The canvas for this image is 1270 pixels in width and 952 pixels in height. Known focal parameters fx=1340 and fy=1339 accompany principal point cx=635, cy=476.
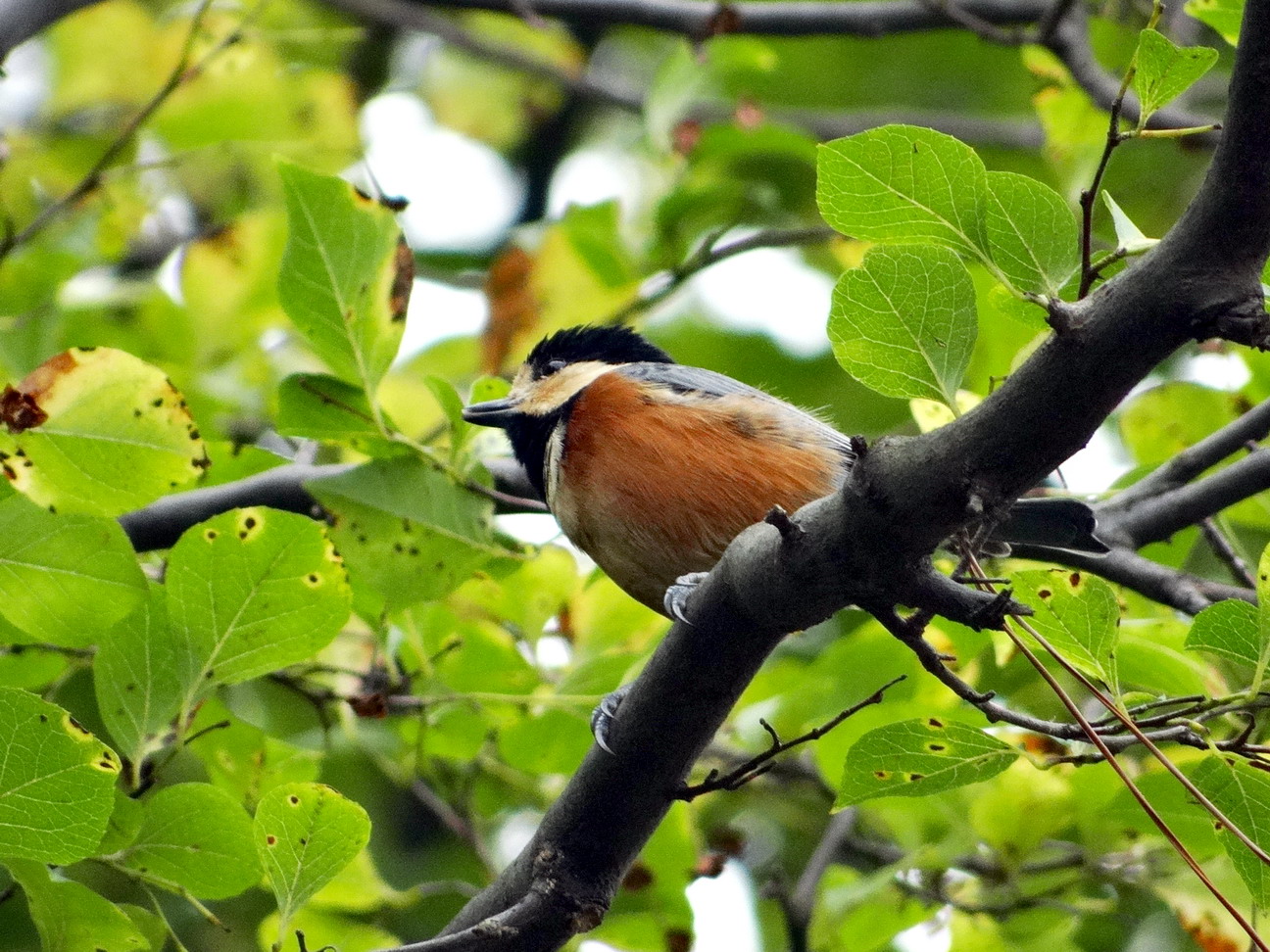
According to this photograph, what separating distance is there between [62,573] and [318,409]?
78 centimetres

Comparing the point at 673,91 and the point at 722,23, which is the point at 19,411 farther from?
the point at 722,23

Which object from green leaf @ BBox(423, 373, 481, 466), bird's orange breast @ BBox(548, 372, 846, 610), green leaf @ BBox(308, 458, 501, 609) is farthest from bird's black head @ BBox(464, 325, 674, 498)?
green leaf @ BBox(308, 458, 501, 609)

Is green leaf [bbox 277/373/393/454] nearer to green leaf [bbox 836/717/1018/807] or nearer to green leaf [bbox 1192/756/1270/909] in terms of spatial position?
green leaf [bbox 836/717/1018/807]

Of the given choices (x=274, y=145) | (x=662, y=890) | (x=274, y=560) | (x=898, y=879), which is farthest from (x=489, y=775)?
(x=274, y=145)

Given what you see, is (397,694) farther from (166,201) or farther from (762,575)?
(166,201)

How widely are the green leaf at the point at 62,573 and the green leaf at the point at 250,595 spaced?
0.10 meters

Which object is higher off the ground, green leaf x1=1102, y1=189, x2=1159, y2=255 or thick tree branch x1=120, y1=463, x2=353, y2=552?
green leaf x1=1102, y1=189, x2=1159, y2=255

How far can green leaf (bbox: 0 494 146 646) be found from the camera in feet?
7.79

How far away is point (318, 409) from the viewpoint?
3.04 m

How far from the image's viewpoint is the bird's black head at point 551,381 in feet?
12.8

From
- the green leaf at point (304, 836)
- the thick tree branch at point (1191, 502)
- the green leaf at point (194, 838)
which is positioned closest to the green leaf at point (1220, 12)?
the thick tree branch at point (1191, 502)

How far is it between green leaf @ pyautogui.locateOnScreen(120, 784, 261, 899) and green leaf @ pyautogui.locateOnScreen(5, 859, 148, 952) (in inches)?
4.7

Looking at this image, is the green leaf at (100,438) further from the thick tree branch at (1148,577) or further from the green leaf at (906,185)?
the thick tree branch at (1148,577)

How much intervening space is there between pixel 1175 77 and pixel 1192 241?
35 centimetres
